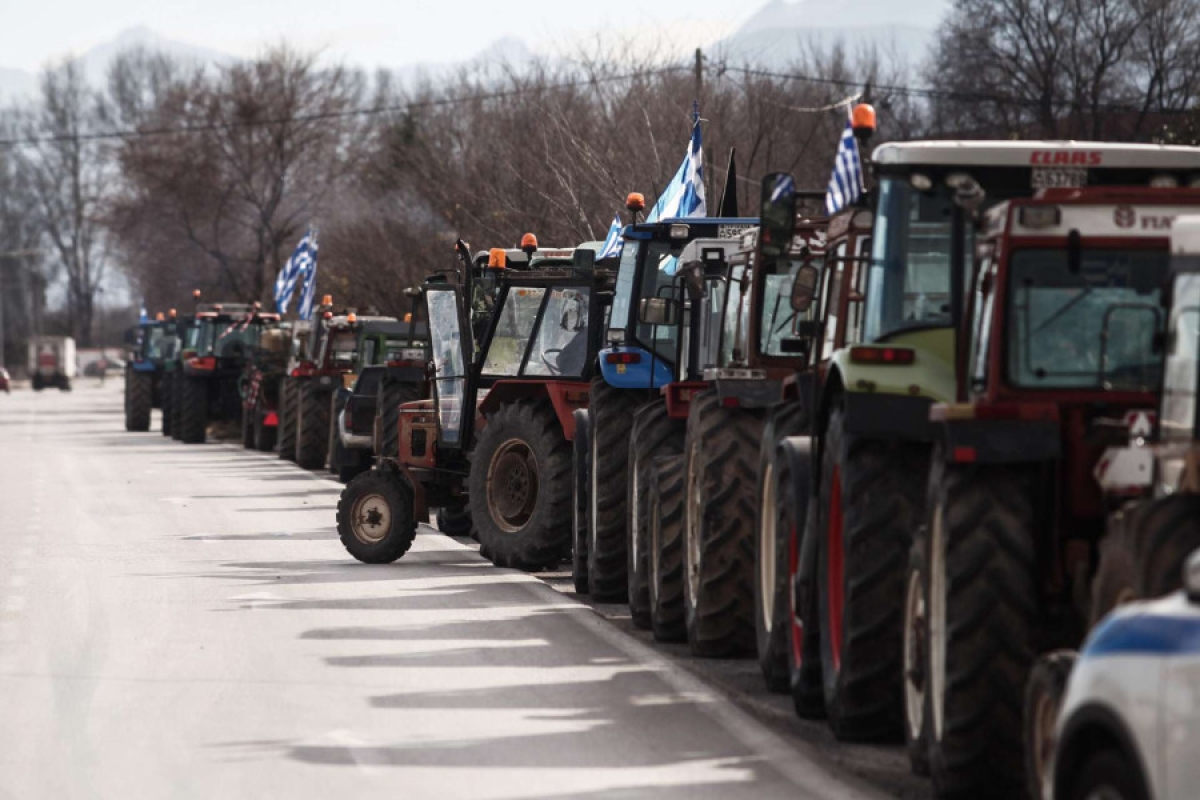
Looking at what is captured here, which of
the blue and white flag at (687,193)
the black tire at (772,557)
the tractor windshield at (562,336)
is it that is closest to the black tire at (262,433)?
the blue and white flag at (687,193)

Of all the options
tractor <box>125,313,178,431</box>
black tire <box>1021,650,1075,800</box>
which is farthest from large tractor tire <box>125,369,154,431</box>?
black tire <box>1021,650,1075,800</box>

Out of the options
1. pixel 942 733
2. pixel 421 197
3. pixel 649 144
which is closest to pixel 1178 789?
pixel 942 733

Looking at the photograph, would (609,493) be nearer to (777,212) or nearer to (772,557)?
(772,557)

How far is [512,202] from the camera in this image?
44.4m

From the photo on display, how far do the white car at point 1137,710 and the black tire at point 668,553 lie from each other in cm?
794

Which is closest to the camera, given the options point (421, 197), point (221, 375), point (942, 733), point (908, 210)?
point (942, 733)

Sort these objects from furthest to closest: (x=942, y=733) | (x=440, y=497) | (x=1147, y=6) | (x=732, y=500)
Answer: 1. (x=1147, y=6)
2. (x=440, y=497)
3. (x=732, y=500)
4. (x=942, y=733)

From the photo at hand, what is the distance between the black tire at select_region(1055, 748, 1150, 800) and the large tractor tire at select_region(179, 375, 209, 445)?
42105mm

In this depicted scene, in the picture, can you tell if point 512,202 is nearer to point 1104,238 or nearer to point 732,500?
point 732,500

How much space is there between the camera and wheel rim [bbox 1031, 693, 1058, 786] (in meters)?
7.72

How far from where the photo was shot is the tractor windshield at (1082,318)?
9.20 m

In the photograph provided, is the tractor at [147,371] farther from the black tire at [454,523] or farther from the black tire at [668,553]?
the black tire at [668,553]

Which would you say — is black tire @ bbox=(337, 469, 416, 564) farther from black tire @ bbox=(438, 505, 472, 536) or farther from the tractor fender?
black tire @ bbox=(438, 505, 472, 536)

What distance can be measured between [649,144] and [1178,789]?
111ft
